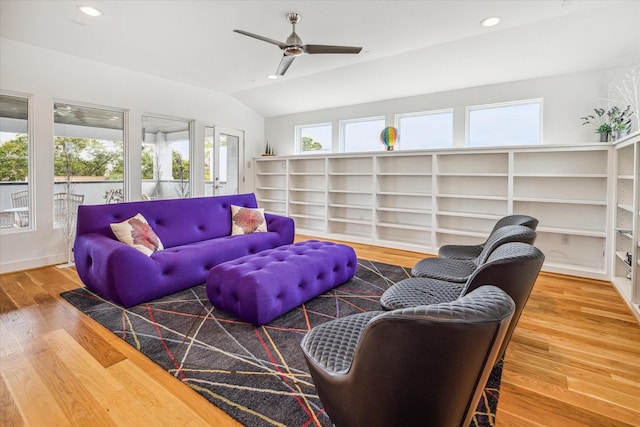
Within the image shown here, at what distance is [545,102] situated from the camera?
4234 millimetres

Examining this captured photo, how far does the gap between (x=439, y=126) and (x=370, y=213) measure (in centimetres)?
177

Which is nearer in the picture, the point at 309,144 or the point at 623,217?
the point at 623,217

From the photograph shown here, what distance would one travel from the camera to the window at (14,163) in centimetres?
387

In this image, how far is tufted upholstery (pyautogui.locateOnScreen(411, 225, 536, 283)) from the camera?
204 centimetres

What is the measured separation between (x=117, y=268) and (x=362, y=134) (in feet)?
14.8

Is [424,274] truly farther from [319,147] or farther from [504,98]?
[319,147]

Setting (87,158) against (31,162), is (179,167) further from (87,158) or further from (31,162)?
(31,162)

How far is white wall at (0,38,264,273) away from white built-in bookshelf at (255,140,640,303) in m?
2.48

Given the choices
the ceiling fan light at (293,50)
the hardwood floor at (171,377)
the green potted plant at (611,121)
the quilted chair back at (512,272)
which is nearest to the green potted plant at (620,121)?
the green potted plant at (611,121)

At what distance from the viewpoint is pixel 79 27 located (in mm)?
3539

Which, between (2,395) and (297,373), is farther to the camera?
(297,373)

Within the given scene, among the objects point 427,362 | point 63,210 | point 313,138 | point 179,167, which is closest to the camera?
point 427,362

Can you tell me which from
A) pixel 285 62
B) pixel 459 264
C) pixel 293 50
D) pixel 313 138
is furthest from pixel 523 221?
pixel 313 138

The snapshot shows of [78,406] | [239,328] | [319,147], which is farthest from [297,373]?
[319,147]
